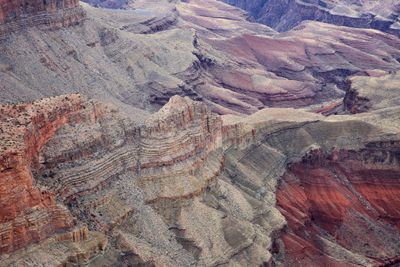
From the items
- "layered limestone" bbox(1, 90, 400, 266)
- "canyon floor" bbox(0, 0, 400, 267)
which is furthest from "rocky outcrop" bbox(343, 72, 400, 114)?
"layered limestone" bbox(1, 90, 400, 266)

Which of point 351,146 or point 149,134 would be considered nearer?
point 149,134

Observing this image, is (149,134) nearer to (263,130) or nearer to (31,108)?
(31,108)

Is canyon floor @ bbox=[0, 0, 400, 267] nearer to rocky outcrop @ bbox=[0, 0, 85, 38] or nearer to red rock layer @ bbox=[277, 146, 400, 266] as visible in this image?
red rock layer @ bbox=[277, 146, 400, 266]

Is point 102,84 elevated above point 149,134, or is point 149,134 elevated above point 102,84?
point 149,134

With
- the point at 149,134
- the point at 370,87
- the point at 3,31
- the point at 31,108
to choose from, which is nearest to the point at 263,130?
the point at 149,134

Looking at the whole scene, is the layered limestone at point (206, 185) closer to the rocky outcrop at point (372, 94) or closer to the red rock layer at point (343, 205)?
the red rock layer at point (343, 205)

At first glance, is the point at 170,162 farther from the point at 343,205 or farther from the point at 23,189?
the point at 343,205
